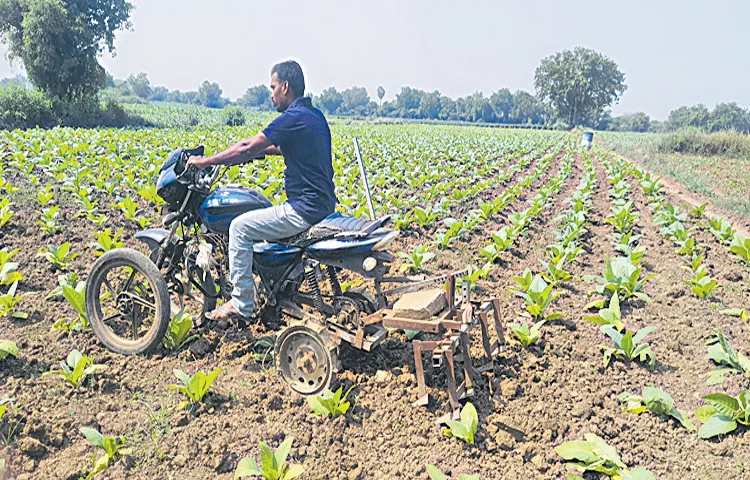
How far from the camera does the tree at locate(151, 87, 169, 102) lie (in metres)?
160

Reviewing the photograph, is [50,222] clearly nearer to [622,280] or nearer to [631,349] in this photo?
[631,349]

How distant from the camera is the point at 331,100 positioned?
139m

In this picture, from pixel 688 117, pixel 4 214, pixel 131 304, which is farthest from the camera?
pixel 688 117

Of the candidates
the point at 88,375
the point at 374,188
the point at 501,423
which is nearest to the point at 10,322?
the point at 88,375

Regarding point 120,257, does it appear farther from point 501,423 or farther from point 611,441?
point 611,441

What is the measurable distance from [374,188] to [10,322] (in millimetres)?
8772

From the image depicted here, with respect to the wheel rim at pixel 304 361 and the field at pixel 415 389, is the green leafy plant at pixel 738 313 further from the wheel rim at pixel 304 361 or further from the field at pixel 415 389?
the wheel rim at pixel 304 361

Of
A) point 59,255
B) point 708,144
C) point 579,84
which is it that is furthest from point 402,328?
point 579,84

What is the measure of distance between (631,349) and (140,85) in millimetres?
168156

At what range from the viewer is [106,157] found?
1288 cm

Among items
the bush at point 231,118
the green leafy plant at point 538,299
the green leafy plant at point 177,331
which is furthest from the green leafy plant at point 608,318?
the bush at point 231,118

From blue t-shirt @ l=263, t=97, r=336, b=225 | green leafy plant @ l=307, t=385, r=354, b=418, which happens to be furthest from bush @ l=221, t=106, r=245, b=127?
green leafy plant @ l=307, t=385, r=354, b=418

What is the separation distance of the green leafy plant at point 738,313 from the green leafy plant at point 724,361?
3.36 ft

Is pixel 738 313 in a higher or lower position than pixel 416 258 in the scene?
lower
